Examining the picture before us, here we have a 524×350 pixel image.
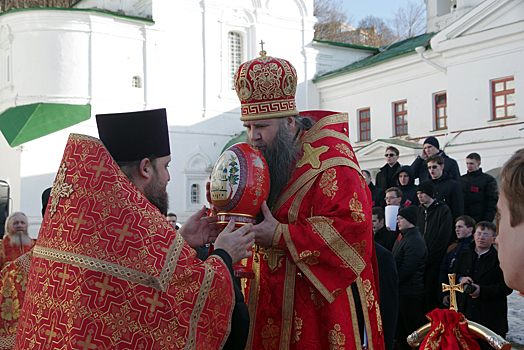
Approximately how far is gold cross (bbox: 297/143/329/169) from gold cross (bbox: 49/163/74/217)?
1434mm

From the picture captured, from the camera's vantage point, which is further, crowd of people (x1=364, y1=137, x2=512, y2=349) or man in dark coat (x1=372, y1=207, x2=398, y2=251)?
man in dark coat (x1=372, y1=207, x2=398, y2=251)

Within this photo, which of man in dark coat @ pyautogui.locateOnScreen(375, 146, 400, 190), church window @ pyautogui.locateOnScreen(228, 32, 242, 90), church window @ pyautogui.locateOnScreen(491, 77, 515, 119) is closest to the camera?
man in dark coat @ pyautogui.locateOnScreen(375, 146, 400, 190)

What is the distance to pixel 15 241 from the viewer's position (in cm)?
652

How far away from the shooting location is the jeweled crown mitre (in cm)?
306

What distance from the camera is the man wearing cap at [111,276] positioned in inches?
71.9

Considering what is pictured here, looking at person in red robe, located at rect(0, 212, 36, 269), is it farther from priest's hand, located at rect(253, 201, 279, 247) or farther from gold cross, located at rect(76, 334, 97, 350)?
gold cross, located at rect(76, 334, 97, 350)

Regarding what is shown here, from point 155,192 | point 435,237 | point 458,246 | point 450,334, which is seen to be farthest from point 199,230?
point 435,237

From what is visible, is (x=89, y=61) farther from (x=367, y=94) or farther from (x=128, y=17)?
(x=367, y=94)

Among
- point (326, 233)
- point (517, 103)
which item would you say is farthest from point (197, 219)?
point (517, 103)

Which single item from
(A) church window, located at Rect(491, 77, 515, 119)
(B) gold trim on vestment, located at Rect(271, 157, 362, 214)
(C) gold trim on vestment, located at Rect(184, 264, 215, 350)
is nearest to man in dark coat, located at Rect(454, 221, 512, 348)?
(B) gold trim on vestment, located at Rect(271, 157, 362, 214)

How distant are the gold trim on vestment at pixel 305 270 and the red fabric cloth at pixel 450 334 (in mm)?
678

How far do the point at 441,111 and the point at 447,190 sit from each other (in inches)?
490

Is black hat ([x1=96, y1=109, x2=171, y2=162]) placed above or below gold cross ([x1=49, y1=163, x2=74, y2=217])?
above

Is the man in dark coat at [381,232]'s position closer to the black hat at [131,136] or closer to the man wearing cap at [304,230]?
the man wearing cap at [304,230]
